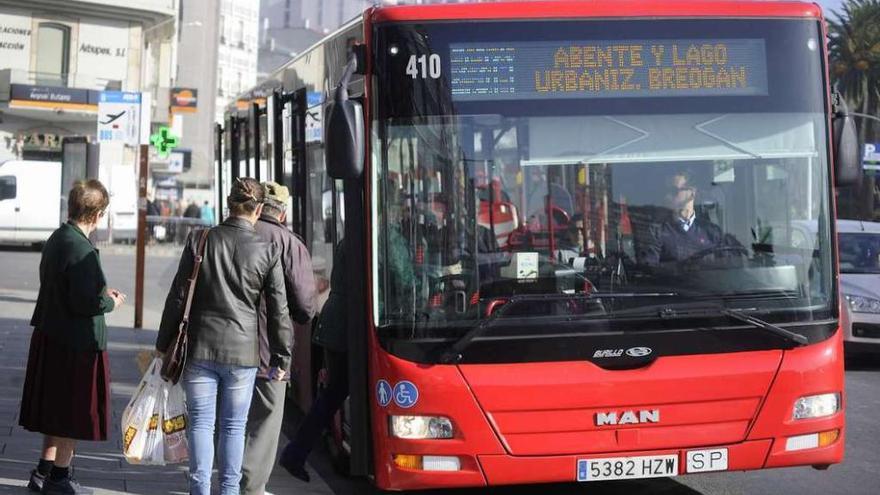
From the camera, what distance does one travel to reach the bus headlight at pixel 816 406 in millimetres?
6680

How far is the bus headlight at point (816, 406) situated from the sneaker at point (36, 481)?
3.97 m

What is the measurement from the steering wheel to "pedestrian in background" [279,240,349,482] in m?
2.12

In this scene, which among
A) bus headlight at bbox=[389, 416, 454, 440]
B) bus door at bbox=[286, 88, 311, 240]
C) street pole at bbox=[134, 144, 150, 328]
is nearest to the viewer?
bus headlight at bbox=[389, 416, 454, 440]

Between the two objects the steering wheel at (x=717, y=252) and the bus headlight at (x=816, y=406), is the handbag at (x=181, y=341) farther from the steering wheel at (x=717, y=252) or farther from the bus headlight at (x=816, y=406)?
the bus headlight at (x=816, y=406)

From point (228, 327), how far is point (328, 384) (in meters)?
1.82

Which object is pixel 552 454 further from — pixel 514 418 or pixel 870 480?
pixel 870 480

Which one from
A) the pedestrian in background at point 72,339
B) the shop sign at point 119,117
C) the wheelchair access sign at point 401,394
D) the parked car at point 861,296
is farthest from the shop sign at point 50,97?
the wheelchair access sign at point 401,394

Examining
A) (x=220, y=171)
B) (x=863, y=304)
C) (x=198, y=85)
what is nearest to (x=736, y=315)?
(x=863, y=304)

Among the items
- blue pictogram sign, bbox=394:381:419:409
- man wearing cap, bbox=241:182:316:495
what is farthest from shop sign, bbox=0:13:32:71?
blue pictogram sign, bbox=394:381:419:409

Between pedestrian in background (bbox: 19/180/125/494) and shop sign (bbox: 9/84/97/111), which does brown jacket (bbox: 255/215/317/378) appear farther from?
shop sign (bbox: 9/84/97/111)

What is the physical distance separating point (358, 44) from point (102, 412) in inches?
91.9

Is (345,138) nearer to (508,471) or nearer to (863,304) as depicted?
(508,471)

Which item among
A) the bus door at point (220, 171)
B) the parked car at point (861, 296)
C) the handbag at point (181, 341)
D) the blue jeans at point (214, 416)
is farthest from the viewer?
the parked car at point (861, 296)

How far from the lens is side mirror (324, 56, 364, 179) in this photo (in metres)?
6.31
